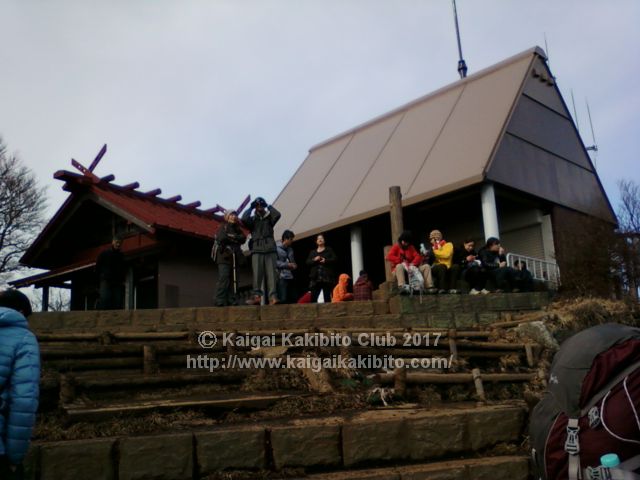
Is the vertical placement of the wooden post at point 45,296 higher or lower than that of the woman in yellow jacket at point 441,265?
higher

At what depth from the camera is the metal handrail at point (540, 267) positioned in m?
13.6

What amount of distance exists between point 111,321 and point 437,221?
970cm

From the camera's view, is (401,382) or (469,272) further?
(469,272)

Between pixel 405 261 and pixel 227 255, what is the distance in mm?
2937

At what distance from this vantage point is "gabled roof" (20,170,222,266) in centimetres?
1793

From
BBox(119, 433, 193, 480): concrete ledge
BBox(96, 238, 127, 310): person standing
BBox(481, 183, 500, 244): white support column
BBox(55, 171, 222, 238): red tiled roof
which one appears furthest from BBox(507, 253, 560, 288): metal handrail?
BBox(119, 433, 193, 480): concrete ledge

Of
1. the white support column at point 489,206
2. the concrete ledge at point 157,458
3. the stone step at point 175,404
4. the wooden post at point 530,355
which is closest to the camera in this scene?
the concrete ledge at point 157,458

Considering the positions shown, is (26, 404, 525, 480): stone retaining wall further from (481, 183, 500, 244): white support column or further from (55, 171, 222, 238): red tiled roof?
(55, 171, 222, 238): red tiled roof

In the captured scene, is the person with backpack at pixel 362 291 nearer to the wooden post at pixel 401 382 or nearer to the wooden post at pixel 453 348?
the wooden post at pixel 453 348

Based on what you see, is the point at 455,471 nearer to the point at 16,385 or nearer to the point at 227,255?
the point at 16,385

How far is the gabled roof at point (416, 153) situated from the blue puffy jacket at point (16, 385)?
425 inches

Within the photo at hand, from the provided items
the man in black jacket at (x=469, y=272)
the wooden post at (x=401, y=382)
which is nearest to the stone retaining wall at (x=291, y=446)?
the wooden post at (x=401, y=382)

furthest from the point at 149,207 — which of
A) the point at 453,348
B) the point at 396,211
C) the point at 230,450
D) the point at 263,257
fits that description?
the point at 230,450

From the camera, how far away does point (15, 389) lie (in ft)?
12.2
